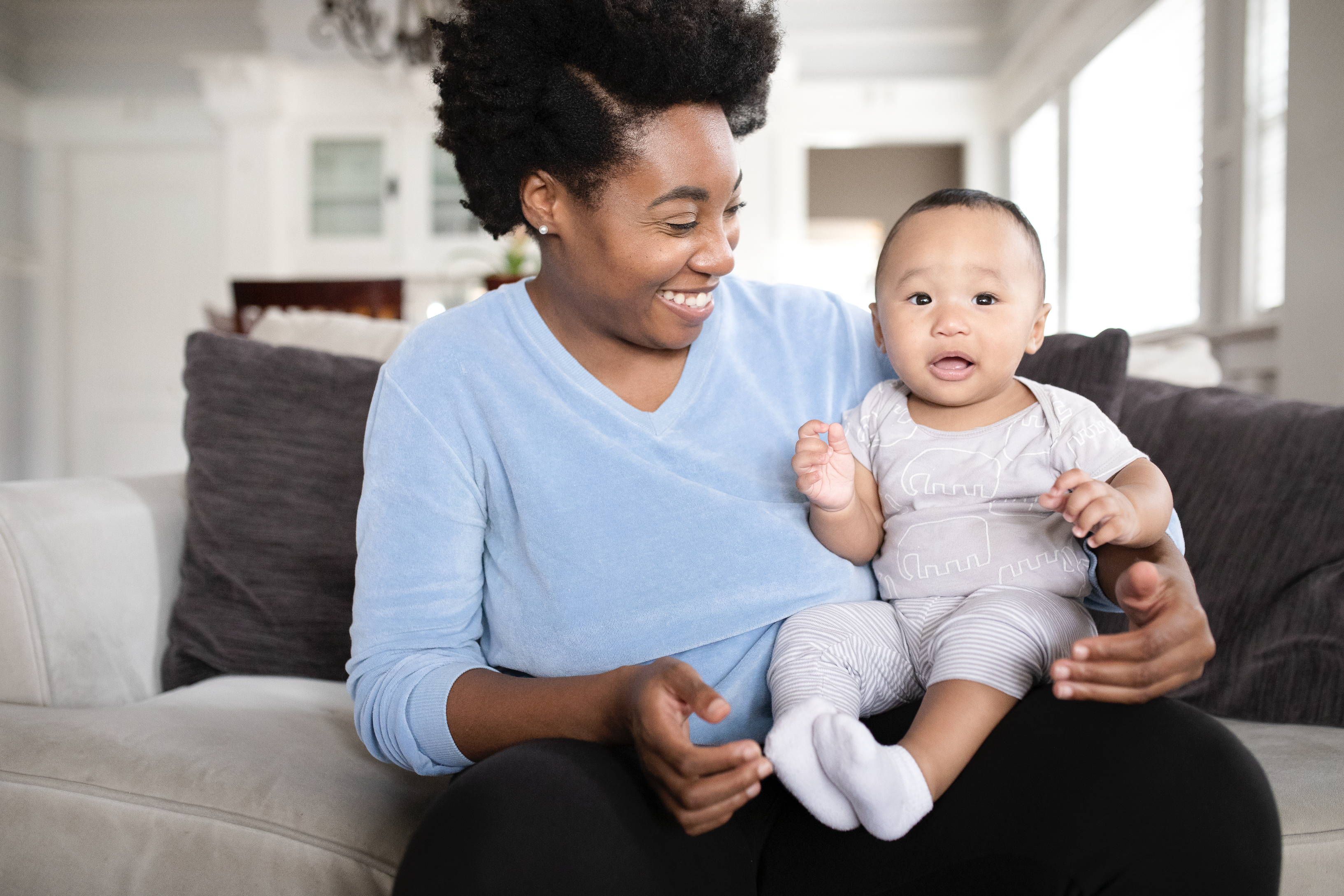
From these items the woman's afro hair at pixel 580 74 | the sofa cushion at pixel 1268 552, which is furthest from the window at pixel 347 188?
the sofa cushion at pixel 1268 552

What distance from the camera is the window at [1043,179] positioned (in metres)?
4.86

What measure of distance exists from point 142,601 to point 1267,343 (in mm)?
2969

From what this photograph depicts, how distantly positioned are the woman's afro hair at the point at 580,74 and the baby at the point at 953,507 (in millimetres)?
253

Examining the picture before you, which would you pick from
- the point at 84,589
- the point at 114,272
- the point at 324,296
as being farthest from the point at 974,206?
the point at 114,272

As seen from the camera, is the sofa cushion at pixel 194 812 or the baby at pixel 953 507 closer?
the baby at pixel 953 507

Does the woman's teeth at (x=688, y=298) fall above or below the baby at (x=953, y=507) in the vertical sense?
above

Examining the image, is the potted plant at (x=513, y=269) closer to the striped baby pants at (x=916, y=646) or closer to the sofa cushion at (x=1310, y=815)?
the striped baby pants at (x=916, y=646)

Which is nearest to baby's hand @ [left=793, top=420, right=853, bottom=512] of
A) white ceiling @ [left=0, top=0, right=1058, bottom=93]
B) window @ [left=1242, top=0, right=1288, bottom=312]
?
window @ [left=1242, top=0, right=1288, bottom=312]

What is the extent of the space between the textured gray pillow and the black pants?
81cm

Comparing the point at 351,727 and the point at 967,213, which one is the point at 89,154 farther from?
the point at 967,213

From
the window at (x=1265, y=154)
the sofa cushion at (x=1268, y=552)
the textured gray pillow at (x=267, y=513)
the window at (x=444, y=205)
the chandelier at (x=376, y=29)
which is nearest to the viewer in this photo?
the sofa cushion at (x=1268, y=552)

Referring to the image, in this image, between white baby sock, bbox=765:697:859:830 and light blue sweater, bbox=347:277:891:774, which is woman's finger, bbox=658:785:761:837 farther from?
light blue sweater, bbox=347:277:891:774

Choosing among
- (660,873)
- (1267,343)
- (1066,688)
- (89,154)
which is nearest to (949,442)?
(1066,688)

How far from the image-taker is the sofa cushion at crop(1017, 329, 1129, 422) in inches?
47.4
